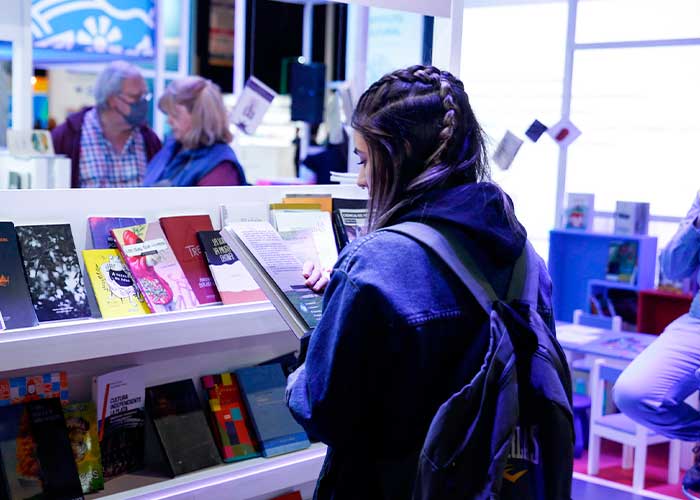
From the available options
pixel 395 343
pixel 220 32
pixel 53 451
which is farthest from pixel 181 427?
pixel 220 32

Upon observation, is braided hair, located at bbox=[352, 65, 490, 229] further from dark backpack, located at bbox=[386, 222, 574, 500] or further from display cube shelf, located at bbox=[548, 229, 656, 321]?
display cube shelf, located at bbox=[548, 229, 656, 321]

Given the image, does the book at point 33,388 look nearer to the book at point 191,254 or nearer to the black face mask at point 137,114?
the book at point 191,254

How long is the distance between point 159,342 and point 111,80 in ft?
10.6

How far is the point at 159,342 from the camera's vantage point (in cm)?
223

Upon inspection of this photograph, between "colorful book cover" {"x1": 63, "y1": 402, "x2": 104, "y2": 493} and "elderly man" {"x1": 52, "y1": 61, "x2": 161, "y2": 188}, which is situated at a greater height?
"elderly man" {"x1": 52, "y1": 61, "x2": 161, "y2": 188}

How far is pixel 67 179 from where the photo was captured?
4.50 m

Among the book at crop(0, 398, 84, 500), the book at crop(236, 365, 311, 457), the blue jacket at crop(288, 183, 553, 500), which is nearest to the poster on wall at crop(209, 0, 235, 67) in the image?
the book at crop(236, 365, 311, 457)

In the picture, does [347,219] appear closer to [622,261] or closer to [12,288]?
[12,288]

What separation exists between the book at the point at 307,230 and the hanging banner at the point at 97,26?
491 cm

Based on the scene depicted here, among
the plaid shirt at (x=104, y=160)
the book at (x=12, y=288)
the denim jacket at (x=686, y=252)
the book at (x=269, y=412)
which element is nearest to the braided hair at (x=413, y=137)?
the book at (x=12, y=288)

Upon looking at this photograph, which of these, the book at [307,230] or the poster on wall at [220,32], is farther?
the poster on wall at [220,32]

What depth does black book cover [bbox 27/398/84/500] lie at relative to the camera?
2174 mm

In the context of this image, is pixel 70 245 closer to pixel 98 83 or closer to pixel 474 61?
pixel 98 83

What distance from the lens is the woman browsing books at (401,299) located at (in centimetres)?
148
